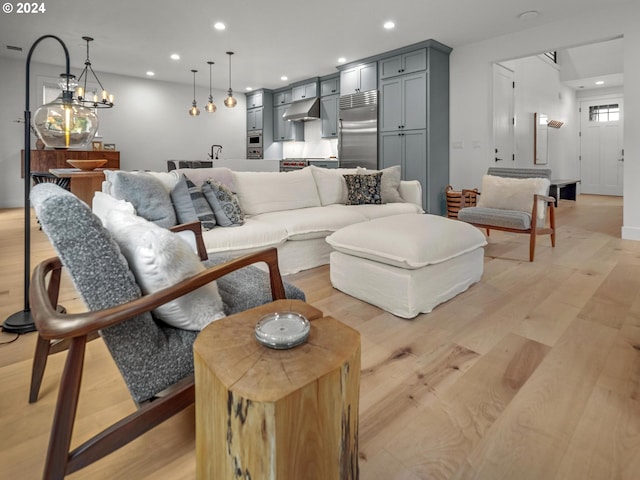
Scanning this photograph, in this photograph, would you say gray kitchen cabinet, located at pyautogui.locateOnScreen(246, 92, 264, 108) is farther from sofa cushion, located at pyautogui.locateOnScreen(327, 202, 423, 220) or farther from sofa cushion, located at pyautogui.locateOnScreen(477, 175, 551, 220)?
sofa cushion, located at pyautogui.locateOnScreen(477, 175, 551, 220)

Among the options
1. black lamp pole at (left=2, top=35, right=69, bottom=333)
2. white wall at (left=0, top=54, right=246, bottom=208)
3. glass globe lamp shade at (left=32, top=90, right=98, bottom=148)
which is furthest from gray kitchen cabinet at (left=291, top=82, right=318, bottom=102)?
glass globe lamp shade at (left=32, top=90, right=98, bottom=148)

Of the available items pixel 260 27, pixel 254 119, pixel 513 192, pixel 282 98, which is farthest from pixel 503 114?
pixel 254 119

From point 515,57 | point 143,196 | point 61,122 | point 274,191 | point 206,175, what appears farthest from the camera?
point 515,57

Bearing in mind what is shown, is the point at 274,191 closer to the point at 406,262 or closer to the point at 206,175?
the point at 206,175

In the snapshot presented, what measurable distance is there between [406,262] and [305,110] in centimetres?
607

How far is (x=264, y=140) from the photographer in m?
8.84

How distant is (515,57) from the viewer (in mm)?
5078


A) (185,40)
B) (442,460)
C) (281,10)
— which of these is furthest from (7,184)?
(442,460)

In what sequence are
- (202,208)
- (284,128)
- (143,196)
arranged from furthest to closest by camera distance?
(284,128), (202,208), (143,196)

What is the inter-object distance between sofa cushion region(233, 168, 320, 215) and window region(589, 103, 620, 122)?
30.3 ft

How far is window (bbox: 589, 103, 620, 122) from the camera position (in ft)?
30.0

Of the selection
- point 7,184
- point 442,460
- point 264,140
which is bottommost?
point 442,460

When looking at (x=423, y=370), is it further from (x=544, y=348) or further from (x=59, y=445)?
(x=59, y=445)

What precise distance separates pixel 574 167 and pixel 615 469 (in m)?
10.5
